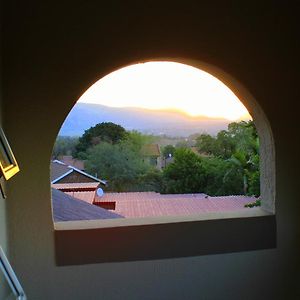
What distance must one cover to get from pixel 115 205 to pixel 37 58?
0.96 meters

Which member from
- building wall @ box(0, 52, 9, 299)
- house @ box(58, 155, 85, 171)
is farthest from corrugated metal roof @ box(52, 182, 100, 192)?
building wall @ box(0, 52, 9, 299)

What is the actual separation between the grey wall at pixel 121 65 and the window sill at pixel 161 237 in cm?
4

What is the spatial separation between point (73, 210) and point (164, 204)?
0.53m

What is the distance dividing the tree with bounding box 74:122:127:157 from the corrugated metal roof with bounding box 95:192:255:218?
1.05ft

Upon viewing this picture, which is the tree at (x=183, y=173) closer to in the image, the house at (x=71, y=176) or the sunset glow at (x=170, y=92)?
the sunset glow at (x=170, y=92)

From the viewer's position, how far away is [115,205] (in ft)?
6.66

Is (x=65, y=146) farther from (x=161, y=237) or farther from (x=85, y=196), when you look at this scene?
(x=161, y=237)

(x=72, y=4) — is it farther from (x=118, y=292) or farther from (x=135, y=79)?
(x=118, y=292)

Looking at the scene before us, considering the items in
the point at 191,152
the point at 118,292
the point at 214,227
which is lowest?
the point at 118,292

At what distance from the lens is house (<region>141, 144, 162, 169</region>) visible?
1996mm

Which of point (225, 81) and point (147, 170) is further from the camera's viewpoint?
point (147, 170)

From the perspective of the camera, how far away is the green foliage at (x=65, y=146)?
172 centimetres

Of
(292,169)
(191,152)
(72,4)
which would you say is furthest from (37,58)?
(292,169)

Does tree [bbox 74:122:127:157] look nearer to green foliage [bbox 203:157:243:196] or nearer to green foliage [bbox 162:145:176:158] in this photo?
green foliage [bbox 162:145:176:158]
